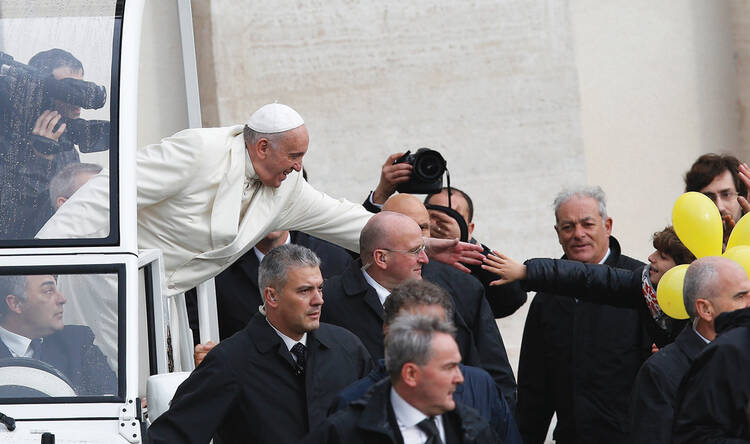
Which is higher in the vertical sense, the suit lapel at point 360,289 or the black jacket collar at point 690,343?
the suit lapel at point 360,289

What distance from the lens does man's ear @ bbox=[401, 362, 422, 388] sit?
3338 millimetres

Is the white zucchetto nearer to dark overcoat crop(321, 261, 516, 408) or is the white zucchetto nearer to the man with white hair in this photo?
dark overcoat crop(321, 261, 516, 408)

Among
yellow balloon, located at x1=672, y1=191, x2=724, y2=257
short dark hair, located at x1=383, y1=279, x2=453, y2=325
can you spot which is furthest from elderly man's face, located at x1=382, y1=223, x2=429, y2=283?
yellow balloon, located at x1=672, y1=191, x2=724, y2=257

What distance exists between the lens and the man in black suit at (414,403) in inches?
131

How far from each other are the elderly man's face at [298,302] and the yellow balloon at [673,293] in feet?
4.20

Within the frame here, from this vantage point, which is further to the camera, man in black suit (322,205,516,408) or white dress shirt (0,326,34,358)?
man in black suit (322,205,516,408)

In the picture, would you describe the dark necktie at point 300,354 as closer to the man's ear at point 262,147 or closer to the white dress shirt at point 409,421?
the white dress shirt at point 409,421

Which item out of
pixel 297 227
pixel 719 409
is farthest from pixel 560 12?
pixel 719 409

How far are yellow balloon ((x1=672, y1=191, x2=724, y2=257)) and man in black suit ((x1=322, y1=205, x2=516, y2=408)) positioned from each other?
82 centimetres

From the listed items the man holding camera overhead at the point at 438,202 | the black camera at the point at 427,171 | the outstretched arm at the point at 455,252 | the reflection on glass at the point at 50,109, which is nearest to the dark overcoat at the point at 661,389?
the outstretched arm at the point at 455,252

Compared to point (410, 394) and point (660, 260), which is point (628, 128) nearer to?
point (660, 260)

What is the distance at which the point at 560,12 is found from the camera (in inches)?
291

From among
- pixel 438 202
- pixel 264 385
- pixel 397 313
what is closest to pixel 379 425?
pixel 397 313

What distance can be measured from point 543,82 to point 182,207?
3079 millimetres
